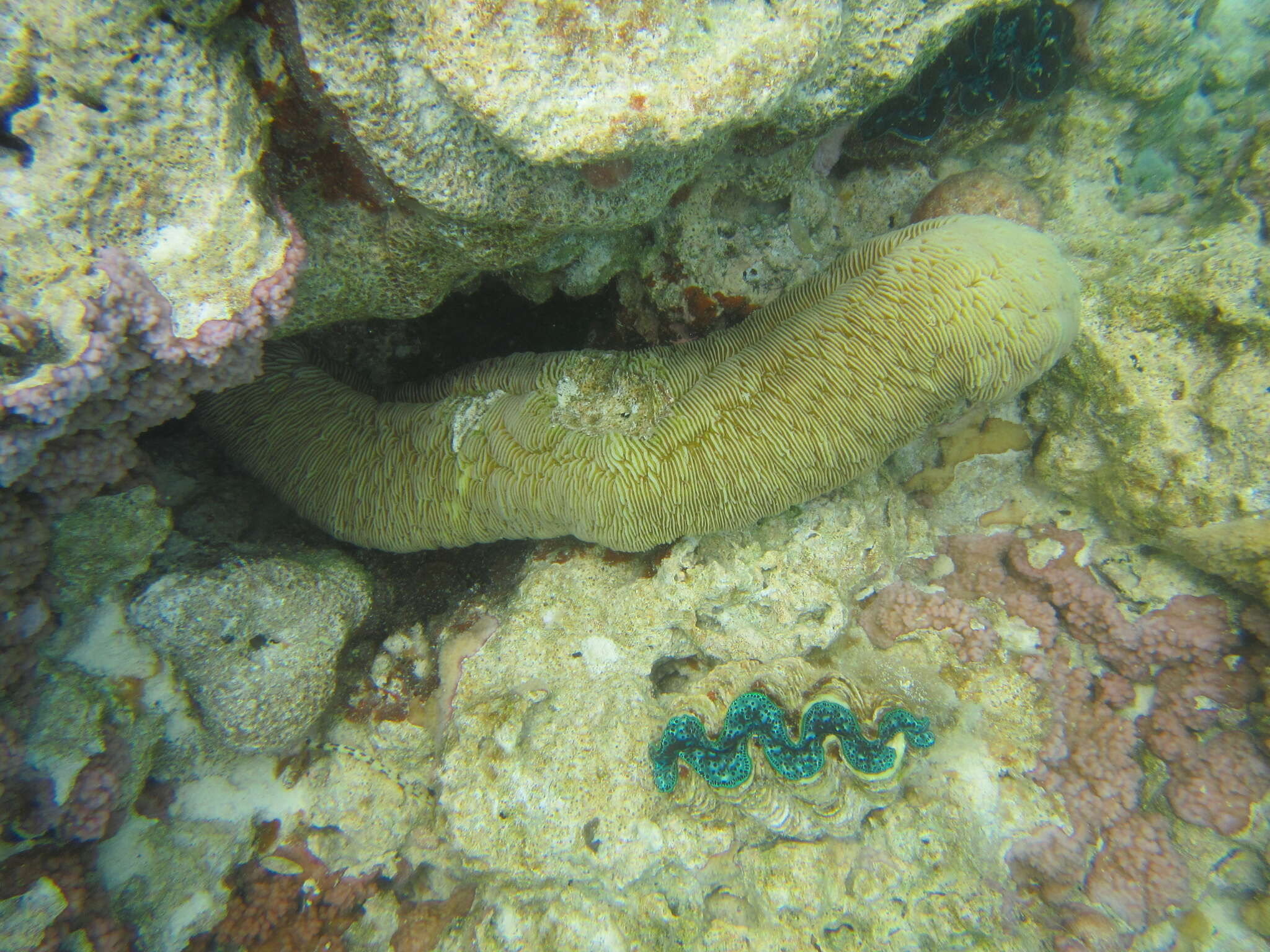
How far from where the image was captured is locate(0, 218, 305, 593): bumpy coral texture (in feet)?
5.67

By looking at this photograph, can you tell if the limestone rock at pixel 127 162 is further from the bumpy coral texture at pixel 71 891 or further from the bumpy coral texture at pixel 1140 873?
the bumpy coral texture at pixel 1140 873

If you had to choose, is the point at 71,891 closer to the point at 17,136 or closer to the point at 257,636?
the point at 257,636

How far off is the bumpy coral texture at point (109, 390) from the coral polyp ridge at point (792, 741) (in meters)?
3.03

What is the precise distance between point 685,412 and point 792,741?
214cm

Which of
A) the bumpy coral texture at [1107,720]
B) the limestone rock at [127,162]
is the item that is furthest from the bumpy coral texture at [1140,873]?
the limestone rock at [127,162]

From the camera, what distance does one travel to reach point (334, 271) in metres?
2.46

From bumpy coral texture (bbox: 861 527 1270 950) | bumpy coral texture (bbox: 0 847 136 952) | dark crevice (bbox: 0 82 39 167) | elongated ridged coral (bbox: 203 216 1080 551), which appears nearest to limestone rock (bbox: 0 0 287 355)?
dark crevice (bbox: 0 82 39 167)

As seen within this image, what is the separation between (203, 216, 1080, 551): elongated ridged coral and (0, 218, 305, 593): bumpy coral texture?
4.14ft

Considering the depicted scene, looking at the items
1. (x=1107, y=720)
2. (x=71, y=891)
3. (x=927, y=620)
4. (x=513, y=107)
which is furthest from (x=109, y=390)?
(x=1107, y=720)

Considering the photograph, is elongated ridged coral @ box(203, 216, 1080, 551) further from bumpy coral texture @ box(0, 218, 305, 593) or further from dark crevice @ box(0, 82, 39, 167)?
dark crevice @ box(0, 82, 39, 167)

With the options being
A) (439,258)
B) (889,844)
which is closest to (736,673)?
(889,844)

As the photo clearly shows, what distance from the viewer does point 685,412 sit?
3137mm

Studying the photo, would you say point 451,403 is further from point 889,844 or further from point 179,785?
point 889,844

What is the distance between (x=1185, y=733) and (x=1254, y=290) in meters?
2.62
